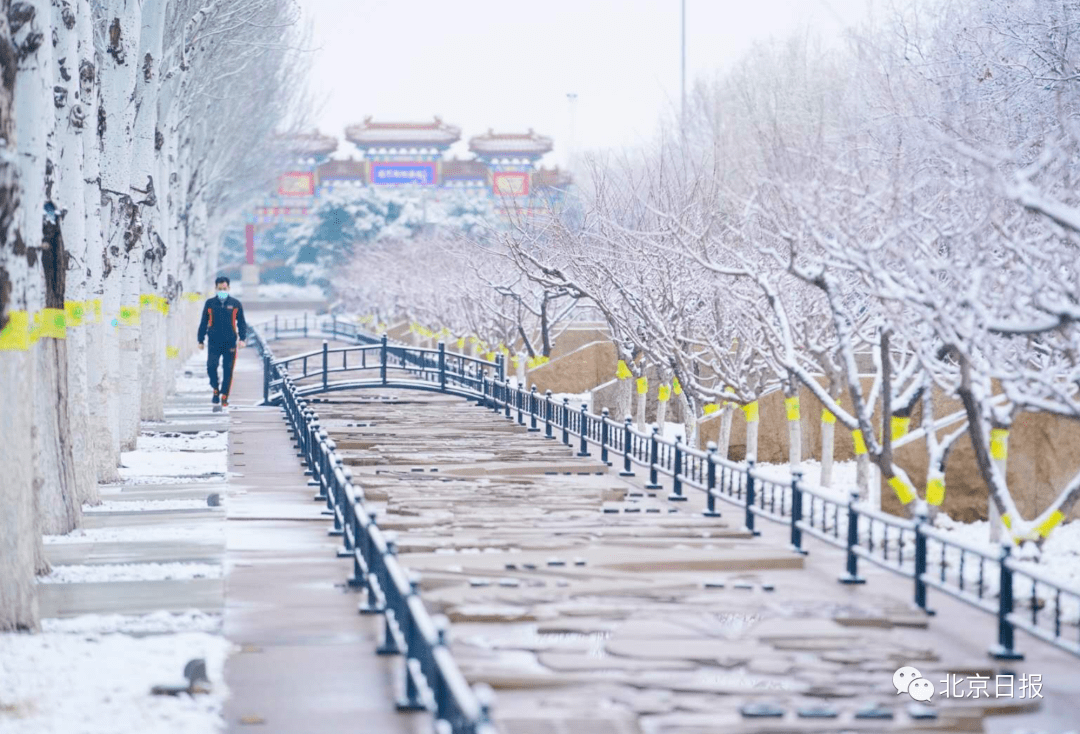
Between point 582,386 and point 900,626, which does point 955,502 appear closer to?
point 900,626

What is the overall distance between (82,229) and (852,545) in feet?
25.7

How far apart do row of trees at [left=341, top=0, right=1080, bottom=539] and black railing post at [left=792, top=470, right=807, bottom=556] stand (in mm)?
1084

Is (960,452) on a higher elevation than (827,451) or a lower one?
higher

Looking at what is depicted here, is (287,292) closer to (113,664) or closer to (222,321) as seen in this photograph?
(222,321)

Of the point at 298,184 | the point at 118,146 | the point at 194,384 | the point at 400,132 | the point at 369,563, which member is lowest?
the point at 194,384

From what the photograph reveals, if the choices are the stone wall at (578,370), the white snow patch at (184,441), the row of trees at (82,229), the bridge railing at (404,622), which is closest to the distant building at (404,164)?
the stone wall at (578,370)

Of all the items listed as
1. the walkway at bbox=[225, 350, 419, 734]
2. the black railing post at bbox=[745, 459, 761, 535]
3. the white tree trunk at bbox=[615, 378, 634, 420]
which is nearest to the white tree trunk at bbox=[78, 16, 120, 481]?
the walkway at bbox=[225, 350, 419, 734]

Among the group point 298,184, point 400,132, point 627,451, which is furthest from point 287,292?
point 627,451

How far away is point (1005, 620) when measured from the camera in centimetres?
941

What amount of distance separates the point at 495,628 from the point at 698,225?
10.5 m

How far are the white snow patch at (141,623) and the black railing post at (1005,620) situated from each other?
16.3ft

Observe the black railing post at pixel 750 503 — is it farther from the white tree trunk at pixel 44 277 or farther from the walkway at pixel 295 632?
the white tree trunk at pixel 44 277

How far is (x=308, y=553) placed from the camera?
13227 millimetres

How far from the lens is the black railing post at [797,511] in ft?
42.1
